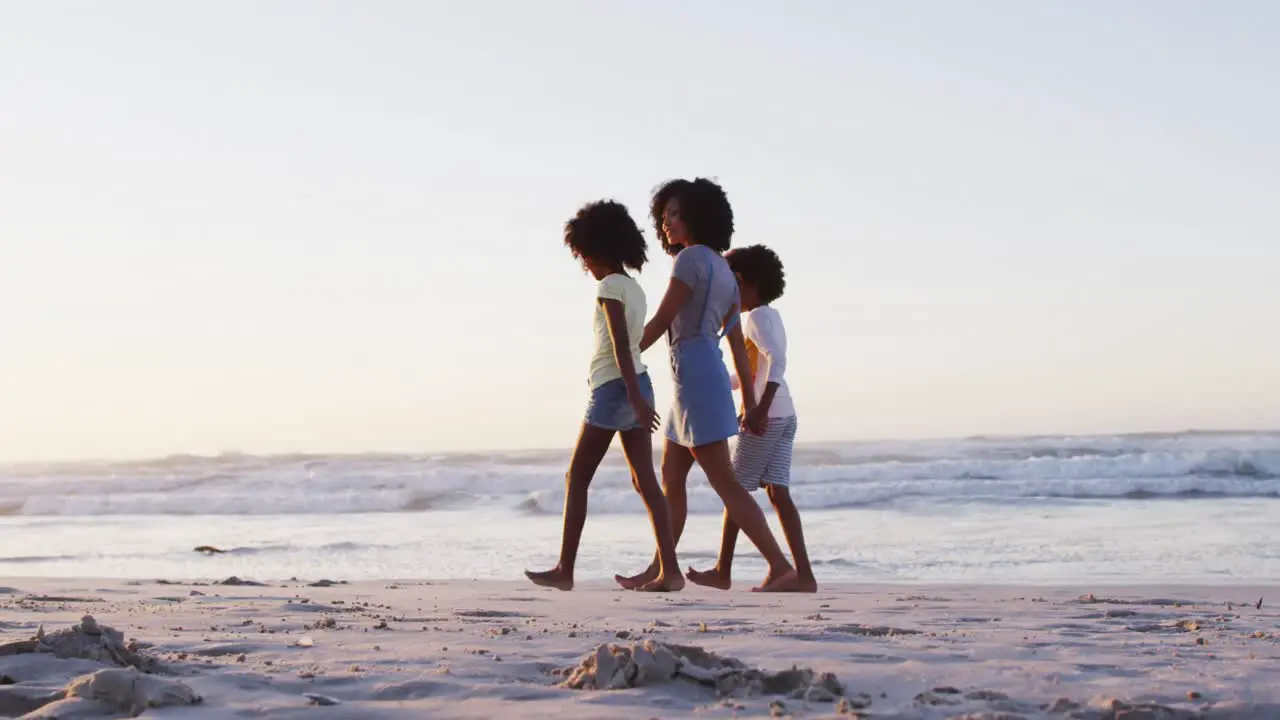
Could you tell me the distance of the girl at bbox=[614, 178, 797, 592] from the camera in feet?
17.2

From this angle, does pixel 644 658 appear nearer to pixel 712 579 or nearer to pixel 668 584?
pixel 668 584

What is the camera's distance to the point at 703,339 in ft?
17.4

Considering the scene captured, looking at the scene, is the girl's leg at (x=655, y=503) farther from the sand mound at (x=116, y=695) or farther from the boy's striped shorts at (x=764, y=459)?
the sand mound at (x=116, y=695)

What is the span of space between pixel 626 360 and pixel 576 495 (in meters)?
0.65

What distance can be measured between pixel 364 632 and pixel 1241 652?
248cm

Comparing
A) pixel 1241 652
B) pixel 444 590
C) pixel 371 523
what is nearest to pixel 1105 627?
pixel 1241 652

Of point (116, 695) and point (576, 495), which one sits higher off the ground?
point (576, 495)

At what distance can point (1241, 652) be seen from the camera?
3.43m

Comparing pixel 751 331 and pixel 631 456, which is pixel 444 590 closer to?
pixel 631 456

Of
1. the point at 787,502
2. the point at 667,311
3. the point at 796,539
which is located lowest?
the point at 796,539

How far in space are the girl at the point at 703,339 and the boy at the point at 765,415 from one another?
0.67 feet

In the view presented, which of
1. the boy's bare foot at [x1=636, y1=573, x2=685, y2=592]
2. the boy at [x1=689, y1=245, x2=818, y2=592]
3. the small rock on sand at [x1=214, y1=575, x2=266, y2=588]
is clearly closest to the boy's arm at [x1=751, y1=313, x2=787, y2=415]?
the boy at [x1=689, y1=245, x2=818, y2=592]

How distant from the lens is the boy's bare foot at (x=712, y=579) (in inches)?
220

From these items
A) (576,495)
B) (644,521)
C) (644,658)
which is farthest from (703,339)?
(644,521)
